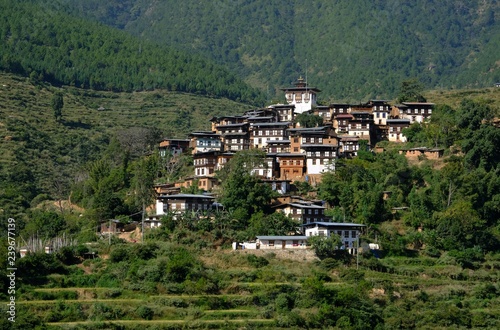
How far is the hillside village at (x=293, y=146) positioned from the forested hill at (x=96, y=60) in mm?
41838

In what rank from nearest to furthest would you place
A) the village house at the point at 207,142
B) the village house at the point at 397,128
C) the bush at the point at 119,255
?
1. the bush at the point at 119,255
2. the village house at the point at 207,142
3. the village house at the point at 397,128

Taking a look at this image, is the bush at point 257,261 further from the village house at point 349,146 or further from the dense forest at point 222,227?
the village house at point 349,146

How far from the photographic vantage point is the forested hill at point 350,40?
165375mm

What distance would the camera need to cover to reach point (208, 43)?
194 meters

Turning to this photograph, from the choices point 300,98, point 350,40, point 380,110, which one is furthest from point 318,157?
point 350,40

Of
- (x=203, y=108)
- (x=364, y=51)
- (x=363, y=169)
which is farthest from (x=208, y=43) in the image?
(x=363, y=169)

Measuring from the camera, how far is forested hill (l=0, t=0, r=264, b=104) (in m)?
136

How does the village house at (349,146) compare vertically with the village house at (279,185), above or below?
above

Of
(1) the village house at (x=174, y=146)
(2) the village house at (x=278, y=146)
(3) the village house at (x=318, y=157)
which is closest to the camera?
(3) the village house at (x=318, y=157)

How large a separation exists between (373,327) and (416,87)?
44.8 metres

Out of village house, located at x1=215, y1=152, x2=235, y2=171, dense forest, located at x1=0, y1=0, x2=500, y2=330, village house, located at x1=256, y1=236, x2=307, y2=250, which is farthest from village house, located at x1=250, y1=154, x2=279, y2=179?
village house, located at x1=256, y1=236, x2=307, y2=250

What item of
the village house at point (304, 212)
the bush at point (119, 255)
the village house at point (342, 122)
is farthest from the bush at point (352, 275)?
the village house at point (342, 122)

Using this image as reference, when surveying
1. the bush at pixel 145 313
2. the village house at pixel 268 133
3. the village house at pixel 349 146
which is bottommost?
the bush at pixel 145 313

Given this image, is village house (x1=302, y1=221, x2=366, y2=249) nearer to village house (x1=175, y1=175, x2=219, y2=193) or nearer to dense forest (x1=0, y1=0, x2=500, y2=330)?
dense forest (x1=0, y1=0, x2=500, y2=330)
